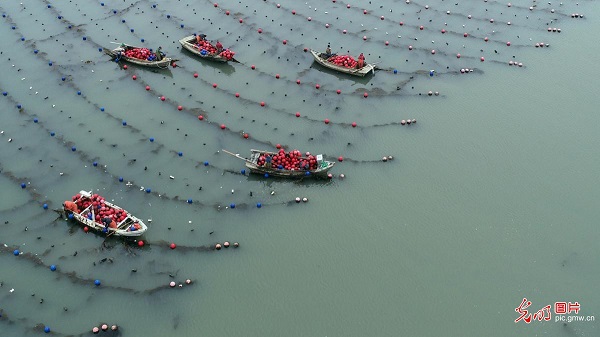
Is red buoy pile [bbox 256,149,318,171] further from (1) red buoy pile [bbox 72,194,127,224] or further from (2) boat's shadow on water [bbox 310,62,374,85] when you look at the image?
(2) boat's shadow on water [bbox 310,62,374,85]

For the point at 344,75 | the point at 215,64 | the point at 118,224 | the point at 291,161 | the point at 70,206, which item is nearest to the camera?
the point at 118,224

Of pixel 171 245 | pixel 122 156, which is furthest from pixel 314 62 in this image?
pixel 171 245

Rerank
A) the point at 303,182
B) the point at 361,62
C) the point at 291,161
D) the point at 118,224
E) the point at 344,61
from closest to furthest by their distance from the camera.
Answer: the point at 118,224
the point at 291,161
the point at 303,182
the point at 361,62
the point at 344,61

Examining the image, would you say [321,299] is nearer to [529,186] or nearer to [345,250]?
[345,250]

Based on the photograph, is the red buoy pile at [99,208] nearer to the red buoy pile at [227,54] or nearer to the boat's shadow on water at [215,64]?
the boat's shadow on water at [215,64]

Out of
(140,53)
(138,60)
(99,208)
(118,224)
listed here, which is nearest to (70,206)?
(99,208)

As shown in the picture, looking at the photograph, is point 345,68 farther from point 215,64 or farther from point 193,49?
point 193,49

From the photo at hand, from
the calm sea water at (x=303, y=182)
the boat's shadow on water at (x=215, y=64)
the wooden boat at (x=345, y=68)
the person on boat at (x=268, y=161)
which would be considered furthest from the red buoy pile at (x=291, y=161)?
the boat's shadow on water at (x=215, y=64)
